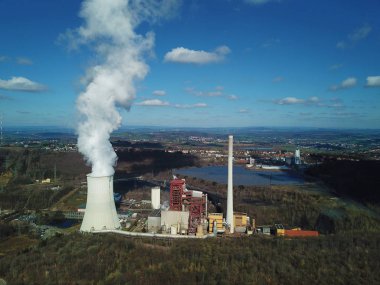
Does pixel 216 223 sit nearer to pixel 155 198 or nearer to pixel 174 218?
pixel 174 218

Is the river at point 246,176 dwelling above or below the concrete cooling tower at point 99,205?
below

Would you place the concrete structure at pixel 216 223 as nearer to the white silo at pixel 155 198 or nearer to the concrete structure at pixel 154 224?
the concrete structure at pixel 154 224

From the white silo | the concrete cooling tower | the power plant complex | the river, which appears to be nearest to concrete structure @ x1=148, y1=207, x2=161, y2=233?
the power plant complex

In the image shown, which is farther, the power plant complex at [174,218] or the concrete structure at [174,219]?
the concrete structure at [174,219]

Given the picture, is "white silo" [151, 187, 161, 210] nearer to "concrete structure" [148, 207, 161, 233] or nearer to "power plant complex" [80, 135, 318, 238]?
"power plant complex" [80, 135, 318, 238]

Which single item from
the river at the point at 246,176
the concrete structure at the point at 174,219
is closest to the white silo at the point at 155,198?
the concrete structure at the point at 174,219

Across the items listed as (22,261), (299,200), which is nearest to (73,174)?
(299,200)

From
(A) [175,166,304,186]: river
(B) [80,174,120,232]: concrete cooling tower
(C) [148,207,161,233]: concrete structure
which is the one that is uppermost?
(B) [80,174,120,232]: concrete cooling tower

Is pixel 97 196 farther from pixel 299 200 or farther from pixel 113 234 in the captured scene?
pixel 299 200

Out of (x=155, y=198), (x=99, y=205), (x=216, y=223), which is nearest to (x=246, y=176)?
(x=155, y=198)

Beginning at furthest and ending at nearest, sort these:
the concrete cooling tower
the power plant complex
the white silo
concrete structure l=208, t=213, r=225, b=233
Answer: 1. the white silo
2. concrete structure l=208, t=213, r=225, b=233
3. the power plant complex
4. the concrete cooling tower
